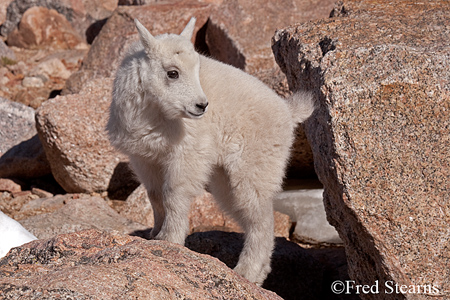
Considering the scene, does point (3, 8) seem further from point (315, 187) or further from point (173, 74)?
point (173, 74)

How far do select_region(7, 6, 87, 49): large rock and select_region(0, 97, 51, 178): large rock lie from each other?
7371 millimetres

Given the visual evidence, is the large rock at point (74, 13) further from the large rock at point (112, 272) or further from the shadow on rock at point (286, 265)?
the large rock at point (112, 272)

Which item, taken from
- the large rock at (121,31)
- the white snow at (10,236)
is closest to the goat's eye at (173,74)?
the white snow at (10,236)

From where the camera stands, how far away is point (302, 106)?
16.3 ft

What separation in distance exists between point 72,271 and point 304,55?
3.19 m

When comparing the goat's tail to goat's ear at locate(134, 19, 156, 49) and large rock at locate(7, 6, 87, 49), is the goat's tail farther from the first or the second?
large rock at locate(7, 6, 87, 49)

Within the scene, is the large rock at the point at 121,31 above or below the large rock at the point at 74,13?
below

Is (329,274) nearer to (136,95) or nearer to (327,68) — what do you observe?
A: (327,68)

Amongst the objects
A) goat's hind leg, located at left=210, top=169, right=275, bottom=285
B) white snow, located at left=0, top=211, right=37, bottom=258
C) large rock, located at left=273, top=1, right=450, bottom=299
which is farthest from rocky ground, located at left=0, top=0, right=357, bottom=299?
large rock, located at left=273, top=1, right=450, bottom=299

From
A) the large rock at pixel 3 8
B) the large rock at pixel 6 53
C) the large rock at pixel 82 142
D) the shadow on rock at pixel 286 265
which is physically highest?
the large rock at pixel 3 8

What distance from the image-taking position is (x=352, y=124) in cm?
423

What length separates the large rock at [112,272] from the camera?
282cm

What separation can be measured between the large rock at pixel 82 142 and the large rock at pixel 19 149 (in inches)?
34.4

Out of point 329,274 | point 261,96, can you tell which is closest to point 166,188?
point 261,96
